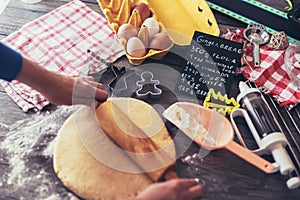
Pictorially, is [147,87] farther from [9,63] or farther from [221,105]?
[9,63]

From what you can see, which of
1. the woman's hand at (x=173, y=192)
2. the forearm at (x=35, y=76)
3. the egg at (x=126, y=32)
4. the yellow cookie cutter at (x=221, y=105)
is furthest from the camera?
the egg at (x=126, y=32)

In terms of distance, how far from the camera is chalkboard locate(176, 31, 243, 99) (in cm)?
102

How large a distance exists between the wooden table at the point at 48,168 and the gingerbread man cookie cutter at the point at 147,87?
0.17m

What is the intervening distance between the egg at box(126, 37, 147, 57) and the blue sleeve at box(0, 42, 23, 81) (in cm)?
30

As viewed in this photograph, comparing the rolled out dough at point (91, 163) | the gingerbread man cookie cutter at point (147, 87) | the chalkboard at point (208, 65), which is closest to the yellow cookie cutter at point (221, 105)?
the chalkboard at point (208, 65)

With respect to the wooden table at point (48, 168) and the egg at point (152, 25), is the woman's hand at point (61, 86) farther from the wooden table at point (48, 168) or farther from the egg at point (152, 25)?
the egg at point (152, 25)

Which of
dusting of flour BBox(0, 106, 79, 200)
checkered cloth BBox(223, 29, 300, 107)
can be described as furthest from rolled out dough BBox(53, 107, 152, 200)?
checkered cloth BBox(223, 29, 300, 107)

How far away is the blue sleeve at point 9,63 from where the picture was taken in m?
0.81

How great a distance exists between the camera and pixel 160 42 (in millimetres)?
1063

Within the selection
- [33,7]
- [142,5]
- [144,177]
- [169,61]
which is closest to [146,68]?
[169,61]

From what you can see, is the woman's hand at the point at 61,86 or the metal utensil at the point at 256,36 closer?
the woman's hand at the point at 61,86

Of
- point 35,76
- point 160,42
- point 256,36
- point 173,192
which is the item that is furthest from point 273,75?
point 35,76

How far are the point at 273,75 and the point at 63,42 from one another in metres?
0.57

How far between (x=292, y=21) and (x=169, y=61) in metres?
0.37
